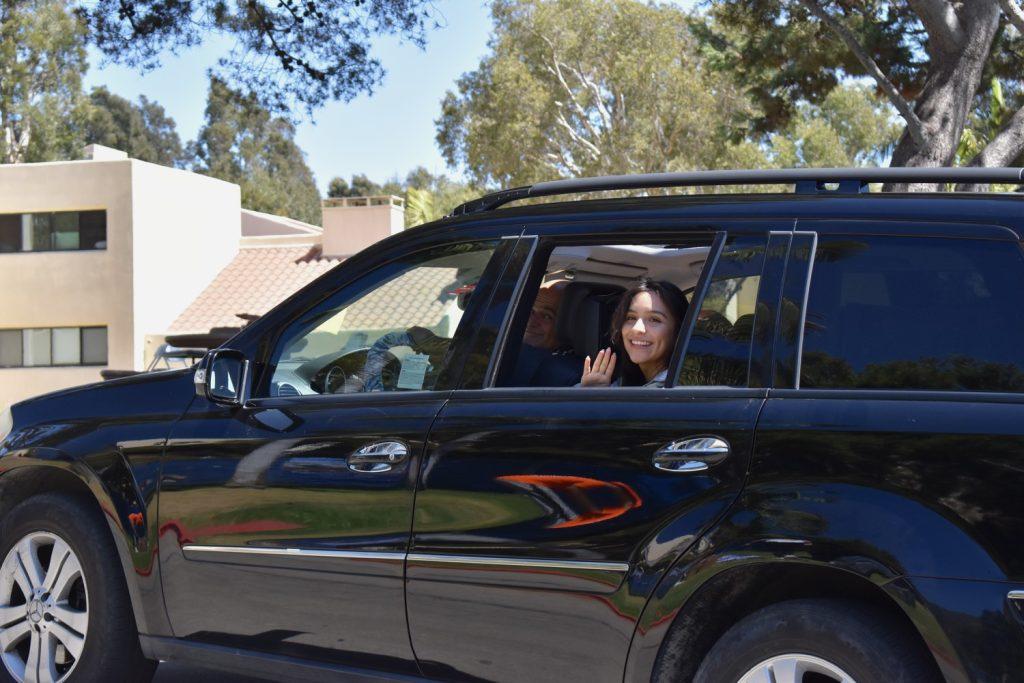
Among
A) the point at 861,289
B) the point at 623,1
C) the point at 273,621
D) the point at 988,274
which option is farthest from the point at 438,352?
the point at 623,1

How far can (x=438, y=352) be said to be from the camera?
13.1ft

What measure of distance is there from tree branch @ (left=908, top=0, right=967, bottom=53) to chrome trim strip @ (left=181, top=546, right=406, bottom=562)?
1041 centimetres

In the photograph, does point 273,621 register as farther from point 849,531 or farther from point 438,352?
point 849,531

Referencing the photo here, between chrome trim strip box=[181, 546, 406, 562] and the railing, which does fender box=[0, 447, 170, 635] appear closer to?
chrome trim strip box=[181, 546, 406, 562]

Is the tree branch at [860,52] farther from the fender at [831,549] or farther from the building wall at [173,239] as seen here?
the building wall at [173,239]

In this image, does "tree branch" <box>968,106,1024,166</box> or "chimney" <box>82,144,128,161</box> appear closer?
"tree branch" <box>968,106,1024,166</box>

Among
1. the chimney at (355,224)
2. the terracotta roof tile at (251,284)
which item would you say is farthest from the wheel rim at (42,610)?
the chimney at (355,224)

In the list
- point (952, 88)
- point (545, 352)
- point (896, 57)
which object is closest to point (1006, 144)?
point (952, 88)

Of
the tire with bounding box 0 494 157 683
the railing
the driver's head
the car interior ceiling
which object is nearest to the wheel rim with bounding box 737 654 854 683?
the driver's head

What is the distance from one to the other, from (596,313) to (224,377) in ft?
4.24

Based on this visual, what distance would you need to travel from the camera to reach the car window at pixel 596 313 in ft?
12.9

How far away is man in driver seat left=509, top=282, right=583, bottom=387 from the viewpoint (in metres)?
3.96

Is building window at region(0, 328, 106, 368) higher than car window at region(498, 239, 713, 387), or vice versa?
car window at region(498, 239, 713, 387)

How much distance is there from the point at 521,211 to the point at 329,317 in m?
0.74
